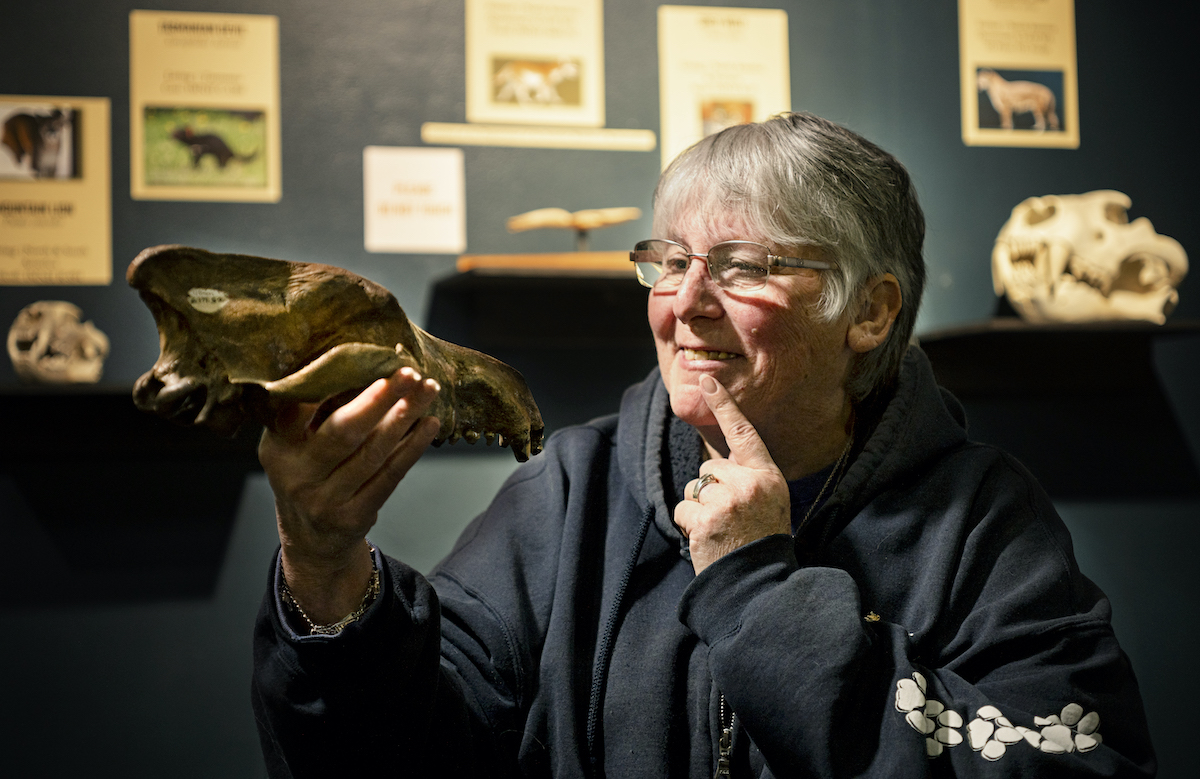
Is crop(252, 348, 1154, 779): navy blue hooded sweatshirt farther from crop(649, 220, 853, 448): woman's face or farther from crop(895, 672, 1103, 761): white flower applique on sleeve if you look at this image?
crop(649, 220, 853, 448): woman's face

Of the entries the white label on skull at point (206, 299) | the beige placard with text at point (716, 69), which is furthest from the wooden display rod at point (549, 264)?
Answer: the white label on skull at point (206, 299)

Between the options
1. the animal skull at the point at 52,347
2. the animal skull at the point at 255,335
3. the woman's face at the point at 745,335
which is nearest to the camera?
the animal skull at the point at 255,335

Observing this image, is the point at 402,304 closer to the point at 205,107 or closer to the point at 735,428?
the point at 205,107

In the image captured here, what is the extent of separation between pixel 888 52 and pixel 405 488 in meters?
1.57

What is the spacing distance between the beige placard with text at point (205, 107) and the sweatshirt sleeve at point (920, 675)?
1510 millimetres

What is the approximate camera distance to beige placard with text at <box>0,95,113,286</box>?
202 centimetres

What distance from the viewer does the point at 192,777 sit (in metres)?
2.05

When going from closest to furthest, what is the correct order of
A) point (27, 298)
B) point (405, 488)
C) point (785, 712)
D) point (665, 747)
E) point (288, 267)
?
point (288, 267)
point (785, 712)
point (665, 747)
point (27, 298)
point (405, 488)

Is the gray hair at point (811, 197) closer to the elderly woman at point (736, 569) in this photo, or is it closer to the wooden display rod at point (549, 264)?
the elderly woman at point (736, 569)

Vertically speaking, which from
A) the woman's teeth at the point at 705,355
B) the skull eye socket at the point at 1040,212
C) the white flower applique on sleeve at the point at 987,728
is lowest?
the white flower applique on sleeve at the point at 987,728

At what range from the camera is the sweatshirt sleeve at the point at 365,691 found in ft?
3.29

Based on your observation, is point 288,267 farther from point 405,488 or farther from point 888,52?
point 888,52

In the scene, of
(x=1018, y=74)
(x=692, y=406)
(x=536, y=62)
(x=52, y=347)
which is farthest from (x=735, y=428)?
(x=1018, y=74)

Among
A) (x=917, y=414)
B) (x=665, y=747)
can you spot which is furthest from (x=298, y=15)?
(x=665, y=747)
